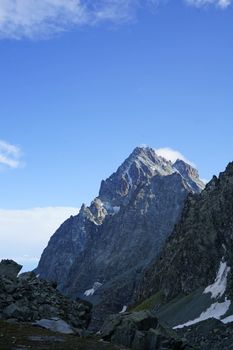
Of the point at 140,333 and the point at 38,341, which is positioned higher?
the point at 140,333

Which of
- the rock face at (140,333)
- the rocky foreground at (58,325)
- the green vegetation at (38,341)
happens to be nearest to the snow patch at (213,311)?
the rocky foreground at (58,325)

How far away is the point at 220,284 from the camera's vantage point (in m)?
135

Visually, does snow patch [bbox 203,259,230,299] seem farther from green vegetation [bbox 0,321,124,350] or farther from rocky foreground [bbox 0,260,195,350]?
green vegetation [bbox 0,321,124,350]

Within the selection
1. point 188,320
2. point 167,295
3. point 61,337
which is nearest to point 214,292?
point 188,320

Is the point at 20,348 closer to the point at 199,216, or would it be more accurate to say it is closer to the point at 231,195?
the point at 231,195

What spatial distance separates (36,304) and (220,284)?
95898 mm

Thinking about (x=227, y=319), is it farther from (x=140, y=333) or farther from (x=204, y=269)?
(x=140, y=333)

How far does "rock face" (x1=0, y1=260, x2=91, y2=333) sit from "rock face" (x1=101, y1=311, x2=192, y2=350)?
293 centimetres

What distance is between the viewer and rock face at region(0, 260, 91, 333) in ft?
141

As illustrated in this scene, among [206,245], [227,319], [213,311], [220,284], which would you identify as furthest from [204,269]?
[227,319]

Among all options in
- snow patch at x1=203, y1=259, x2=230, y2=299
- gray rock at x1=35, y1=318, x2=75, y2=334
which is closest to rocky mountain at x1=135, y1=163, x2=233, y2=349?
snow patch at x1=203, y1=259, x2=230, y2=299

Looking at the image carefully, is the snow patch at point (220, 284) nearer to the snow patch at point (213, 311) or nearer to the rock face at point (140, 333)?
the snow patch at point (213, 311)

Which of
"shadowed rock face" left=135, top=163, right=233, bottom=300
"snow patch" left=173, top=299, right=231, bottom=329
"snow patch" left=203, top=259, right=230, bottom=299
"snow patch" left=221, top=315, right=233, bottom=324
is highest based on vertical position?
"shadowed rock face" left=135, top=163, right=233, bottom=300

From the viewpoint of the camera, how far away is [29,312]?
143ft
